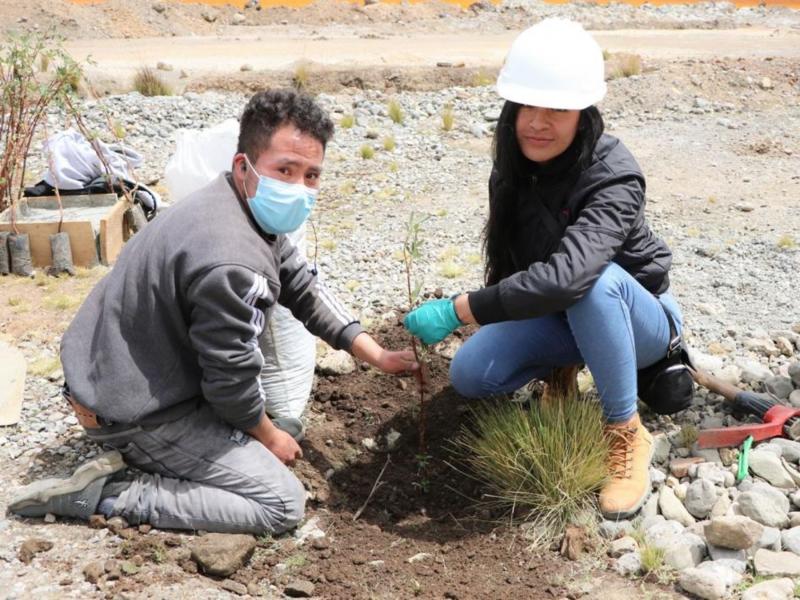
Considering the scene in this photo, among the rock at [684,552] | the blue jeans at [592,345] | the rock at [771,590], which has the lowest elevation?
the rock at [684,552]

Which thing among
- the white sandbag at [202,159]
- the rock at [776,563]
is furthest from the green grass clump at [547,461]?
the white sandbag at [202,159]

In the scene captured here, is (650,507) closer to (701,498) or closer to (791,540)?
(701,498)

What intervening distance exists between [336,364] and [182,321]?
1.29 meters

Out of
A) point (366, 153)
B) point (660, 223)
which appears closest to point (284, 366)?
point (660, 223)

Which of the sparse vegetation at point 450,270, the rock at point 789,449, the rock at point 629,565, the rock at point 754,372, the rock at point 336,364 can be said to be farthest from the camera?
the sparse vegetation at point 450,270

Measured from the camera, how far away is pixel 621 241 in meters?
3.05

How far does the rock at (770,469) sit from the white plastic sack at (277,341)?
5.62ft

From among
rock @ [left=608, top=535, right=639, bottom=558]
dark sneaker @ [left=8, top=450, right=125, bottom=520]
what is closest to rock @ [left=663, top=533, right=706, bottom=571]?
rock @ [left=608, top=535, right=639, bottom=558]

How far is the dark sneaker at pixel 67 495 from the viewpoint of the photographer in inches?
118

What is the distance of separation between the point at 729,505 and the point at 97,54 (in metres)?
14.7

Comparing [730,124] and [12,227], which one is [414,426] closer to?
[12,227]

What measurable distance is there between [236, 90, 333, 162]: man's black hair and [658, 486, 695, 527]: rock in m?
1.68

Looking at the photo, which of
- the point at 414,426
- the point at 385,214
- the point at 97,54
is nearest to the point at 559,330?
the point at 414,426

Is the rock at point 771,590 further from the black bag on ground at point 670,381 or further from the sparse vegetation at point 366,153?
the sparse vegetation at point 366,153
